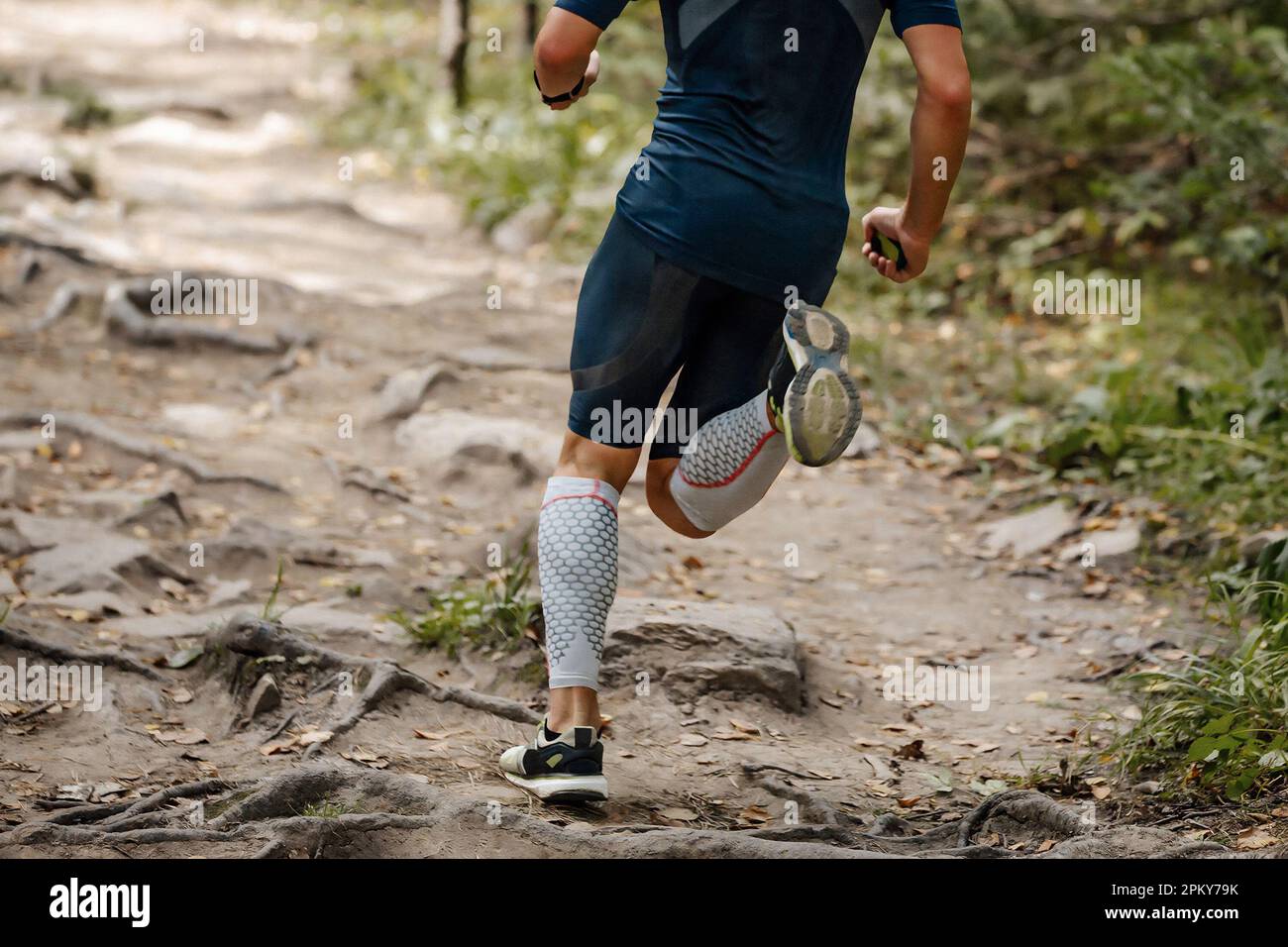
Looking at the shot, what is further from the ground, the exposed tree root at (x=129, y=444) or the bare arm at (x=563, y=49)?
the bare arm at (x=563, y=49)

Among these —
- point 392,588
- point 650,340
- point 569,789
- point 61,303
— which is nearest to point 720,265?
point 650,340

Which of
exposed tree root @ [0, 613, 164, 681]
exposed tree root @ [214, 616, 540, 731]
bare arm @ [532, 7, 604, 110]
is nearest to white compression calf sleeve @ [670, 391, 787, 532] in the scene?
bare arm @ [532, 7, 604, 110]

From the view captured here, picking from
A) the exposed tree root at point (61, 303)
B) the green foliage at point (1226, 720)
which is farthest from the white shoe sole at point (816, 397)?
the exposed tree root at point (61, 303)

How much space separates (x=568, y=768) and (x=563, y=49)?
5.21 feet

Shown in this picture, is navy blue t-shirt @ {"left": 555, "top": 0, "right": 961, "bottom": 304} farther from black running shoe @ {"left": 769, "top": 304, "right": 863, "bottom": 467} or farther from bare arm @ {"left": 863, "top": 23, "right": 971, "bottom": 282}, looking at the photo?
black running shoe @ {"left": 769, "top": 304, "right": 863, "bottom": 467}

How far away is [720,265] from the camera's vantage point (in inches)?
112

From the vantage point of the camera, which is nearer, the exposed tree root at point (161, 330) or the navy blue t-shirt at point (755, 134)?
the navy blue t-shirt at point (755, 134)

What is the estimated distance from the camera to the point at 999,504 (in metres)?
6.41

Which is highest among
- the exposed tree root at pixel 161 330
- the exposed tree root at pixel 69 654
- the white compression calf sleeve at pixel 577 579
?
the exposed tree root at pixel 161 330

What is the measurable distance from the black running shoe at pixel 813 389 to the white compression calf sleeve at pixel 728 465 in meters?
0.10

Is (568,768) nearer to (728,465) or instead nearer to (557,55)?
(728,465)

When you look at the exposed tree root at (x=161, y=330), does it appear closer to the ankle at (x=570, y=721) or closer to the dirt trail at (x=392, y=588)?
the dirt trail at (x=392, y=588)

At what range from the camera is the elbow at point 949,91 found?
2693 millimetres

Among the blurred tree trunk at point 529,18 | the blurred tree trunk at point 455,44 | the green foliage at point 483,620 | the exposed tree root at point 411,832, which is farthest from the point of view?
the blurred tree trunk at point 529,18
